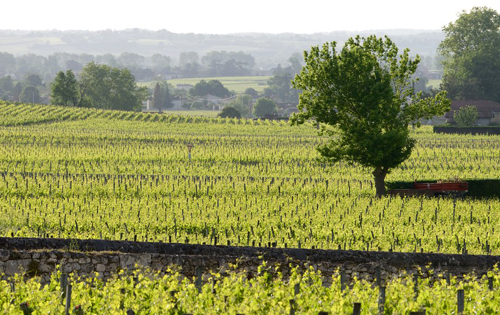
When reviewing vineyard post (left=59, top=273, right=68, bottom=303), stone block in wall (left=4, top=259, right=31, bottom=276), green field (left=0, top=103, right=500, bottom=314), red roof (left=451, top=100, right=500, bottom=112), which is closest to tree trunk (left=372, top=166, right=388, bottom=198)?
green field (left=0, top=103, right=500, bottom=314)

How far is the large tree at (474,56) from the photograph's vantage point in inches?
4530

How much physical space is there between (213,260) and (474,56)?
338 feet

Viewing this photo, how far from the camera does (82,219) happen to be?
3022 centimetres

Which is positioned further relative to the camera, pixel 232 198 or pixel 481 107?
pixel 481 107

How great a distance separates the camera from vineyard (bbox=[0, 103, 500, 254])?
90.2 ft

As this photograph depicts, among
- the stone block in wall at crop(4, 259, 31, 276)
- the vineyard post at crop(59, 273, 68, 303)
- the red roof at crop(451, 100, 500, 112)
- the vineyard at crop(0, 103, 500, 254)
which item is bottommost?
the red roof at crop(451, 100, 500, 112)

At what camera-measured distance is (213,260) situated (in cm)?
1900

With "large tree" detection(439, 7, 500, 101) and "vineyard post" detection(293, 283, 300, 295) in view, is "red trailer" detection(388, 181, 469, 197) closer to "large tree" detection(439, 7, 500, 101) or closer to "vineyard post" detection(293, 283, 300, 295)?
"vineyard post" detection(293, 283, 300, 295)

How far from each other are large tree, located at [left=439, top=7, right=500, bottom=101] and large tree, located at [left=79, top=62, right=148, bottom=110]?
52553 mm

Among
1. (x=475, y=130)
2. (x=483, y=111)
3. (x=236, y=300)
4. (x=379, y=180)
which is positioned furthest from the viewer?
(x=483, y=111)

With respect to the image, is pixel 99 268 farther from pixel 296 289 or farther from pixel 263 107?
pixel 263 107

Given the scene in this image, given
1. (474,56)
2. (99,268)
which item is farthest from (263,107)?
(99,268)

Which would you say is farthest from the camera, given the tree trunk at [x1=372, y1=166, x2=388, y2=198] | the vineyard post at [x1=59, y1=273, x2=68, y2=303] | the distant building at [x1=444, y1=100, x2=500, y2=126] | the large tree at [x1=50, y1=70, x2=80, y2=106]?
the large tree at [x1=50, y1=70, x2=80, y2=106]

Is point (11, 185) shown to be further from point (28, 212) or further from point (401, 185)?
point (401, 185)
